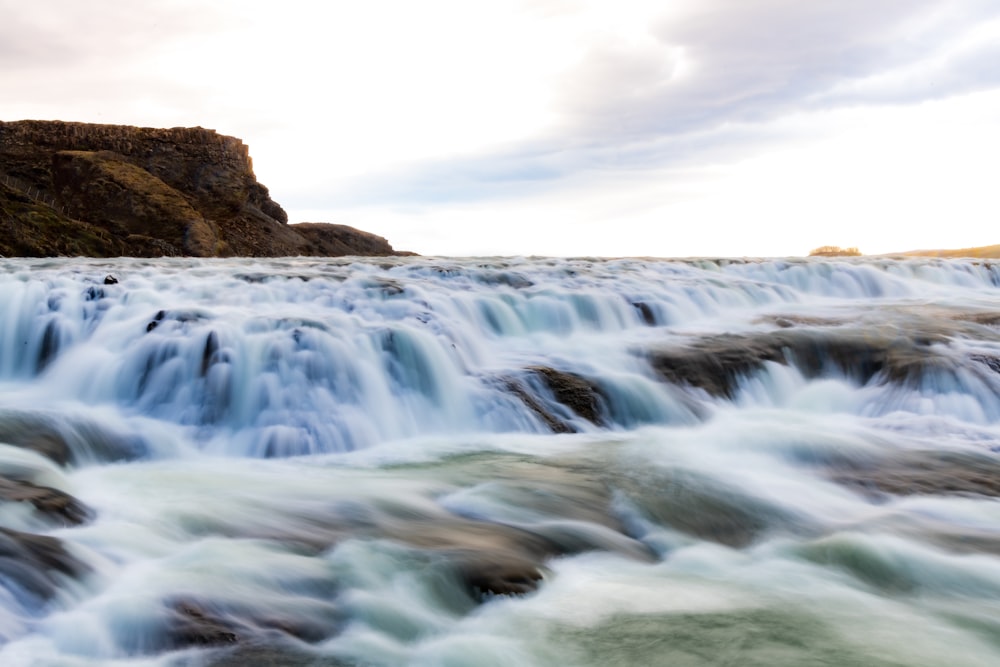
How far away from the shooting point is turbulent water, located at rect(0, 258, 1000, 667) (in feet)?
11.5

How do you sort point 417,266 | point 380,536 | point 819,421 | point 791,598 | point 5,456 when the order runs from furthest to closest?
point 417,266
point 819,421
point 5,456
point 380,536
point 791,598

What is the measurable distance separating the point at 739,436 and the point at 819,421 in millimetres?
1125

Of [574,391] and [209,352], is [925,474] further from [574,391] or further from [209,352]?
[209,352]

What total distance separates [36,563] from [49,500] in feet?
2.90

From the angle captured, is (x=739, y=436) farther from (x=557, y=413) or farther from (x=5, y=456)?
(x=5, y=456)

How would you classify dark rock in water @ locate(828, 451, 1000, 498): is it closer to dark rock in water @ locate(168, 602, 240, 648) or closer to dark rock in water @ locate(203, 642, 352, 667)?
dark rock in water @ locate(203, 642, 352, 667)

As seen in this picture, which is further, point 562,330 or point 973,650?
point 562,330

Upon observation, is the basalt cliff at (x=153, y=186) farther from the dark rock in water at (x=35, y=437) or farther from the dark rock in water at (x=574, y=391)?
the dark rock in water at (x=35, y=437)

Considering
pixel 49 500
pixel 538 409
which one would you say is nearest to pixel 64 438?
pixel 49 500

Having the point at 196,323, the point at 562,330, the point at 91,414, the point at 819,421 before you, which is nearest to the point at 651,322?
the point at 562,330

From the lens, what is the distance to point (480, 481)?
19.1 ft

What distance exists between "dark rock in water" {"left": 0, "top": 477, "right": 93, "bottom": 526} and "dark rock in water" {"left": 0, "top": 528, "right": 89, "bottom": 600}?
1.48ft

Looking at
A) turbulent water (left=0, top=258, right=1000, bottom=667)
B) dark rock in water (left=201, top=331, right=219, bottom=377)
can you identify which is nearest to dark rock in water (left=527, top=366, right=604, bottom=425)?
turbulent water (left=0, top=258, right=1000, bottom=667)

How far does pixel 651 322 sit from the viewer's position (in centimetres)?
1245
